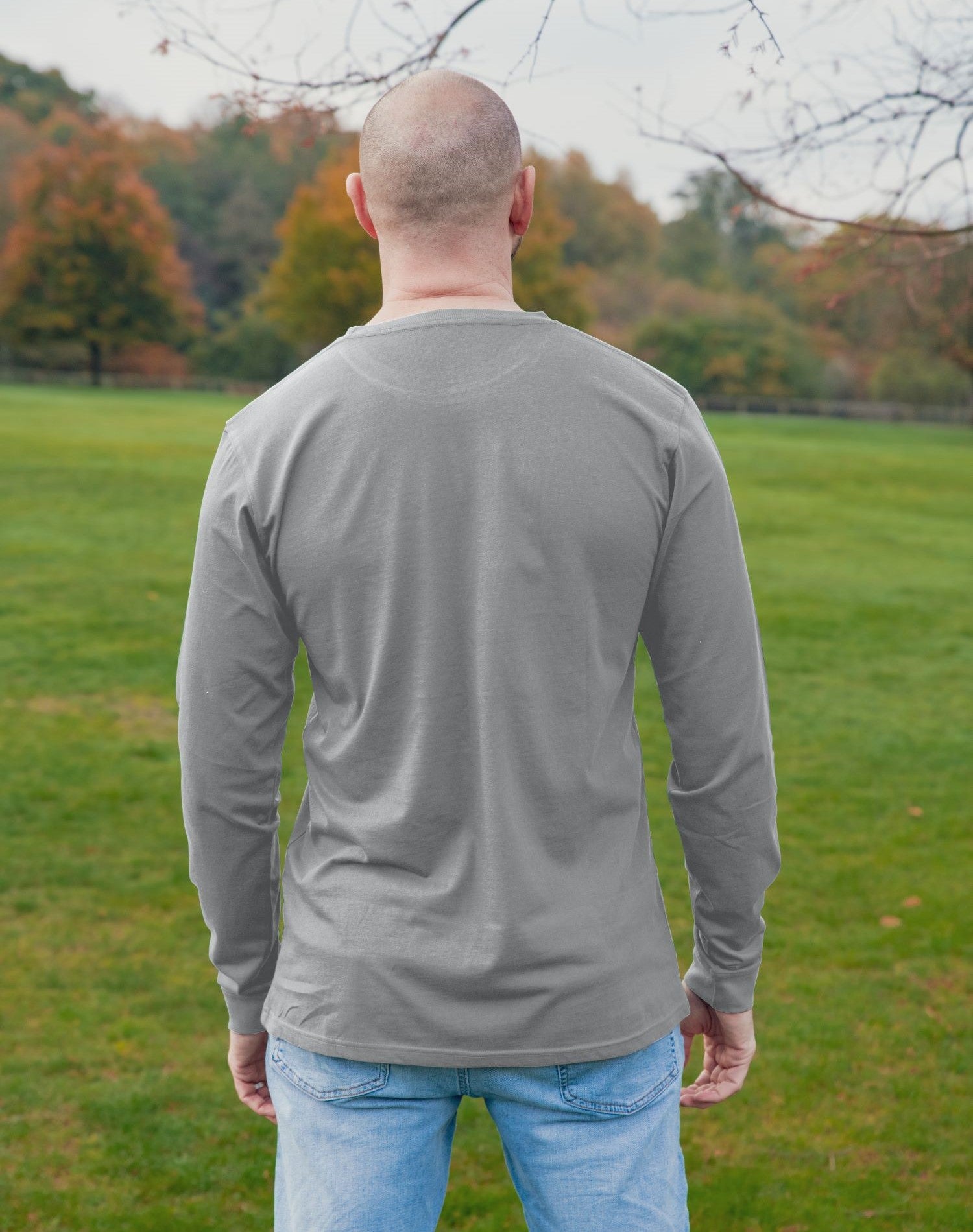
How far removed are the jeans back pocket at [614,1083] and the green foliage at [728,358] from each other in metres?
59.3

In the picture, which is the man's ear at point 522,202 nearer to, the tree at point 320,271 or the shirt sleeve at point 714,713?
the shirt sleeve at point 714,713

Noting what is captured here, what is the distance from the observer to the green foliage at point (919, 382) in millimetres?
55562

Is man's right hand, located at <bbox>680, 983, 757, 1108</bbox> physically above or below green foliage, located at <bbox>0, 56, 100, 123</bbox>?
below

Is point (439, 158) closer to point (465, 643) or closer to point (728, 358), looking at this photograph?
point (465, 643)

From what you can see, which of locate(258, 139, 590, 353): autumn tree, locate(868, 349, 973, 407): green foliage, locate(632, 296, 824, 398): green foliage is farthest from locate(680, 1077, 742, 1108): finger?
locate(632, 296, 824, 398): green foliage

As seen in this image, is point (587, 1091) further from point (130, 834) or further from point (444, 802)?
point (130, 834)

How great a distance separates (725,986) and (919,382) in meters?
59.3

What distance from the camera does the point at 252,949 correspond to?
170 centimetres

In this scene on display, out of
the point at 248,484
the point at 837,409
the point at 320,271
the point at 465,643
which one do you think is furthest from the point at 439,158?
the point at 837,409

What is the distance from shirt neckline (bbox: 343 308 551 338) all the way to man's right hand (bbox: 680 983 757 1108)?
96 centimetres

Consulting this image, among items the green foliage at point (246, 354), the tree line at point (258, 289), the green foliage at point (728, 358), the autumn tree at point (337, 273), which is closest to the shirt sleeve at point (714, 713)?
the tree line at point (258, 289)

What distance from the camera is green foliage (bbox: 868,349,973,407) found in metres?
55.6

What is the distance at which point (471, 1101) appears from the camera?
381cm

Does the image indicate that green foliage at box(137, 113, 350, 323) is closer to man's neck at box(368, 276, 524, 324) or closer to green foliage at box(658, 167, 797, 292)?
green foliage at box(658, 167, 797, 292)
